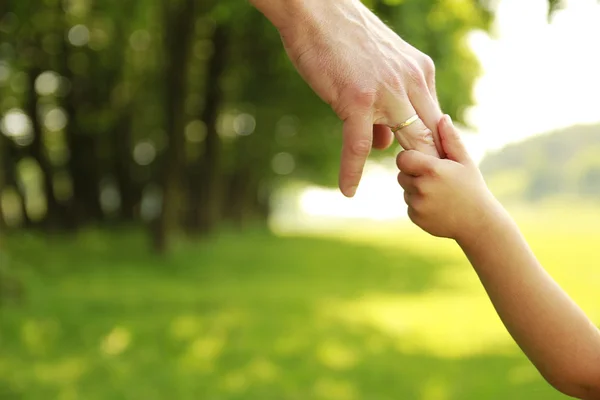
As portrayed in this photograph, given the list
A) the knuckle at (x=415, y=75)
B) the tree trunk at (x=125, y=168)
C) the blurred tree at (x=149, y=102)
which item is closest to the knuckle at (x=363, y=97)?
the knuckle at (x=415, y=75)

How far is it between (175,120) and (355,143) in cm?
1399

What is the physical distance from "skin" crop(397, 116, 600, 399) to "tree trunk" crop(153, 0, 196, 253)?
1394cm

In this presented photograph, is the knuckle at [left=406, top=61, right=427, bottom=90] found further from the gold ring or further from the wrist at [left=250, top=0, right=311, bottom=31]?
the wrist at [left=250, top=0, right=311, bottom=31]

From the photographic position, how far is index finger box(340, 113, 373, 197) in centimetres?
173

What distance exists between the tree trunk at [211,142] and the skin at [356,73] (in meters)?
16.0

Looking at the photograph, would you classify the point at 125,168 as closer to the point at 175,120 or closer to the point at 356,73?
the point at 175,120

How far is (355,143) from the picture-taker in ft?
5.68

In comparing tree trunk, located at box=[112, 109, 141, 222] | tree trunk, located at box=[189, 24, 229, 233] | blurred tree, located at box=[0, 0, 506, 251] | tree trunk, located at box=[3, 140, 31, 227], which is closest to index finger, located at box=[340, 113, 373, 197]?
blurred tree, located at box=[0, 0, 506, 251]

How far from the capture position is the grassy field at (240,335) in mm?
6551

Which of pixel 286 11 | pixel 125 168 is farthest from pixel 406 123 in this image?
pixel 125 168

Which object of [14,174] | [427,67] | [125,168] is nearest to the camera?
[427,67]

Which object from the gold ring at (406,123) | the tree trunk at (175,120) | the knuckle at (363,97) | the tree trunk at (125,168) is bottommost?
the tree trunk at (125,168)

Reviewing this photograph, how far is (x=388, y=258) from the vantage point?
22.8 meters

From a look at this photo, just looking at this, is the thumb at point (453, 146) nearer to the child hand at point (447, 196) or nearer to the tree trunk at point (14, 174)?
the child hand at point (447, 196)
